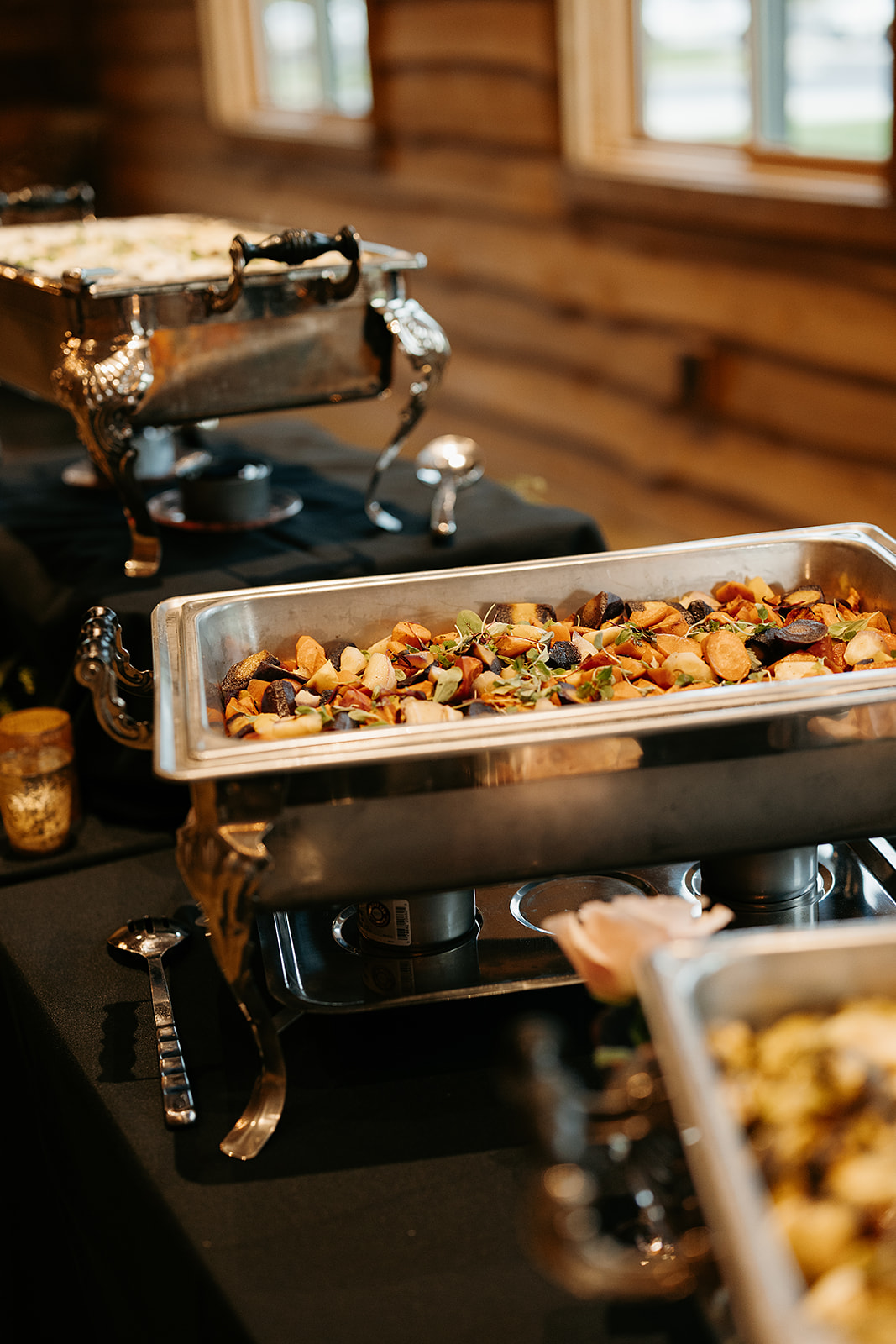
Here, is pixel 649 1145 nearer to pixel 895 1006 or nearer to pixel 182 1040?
pixel 895 1006

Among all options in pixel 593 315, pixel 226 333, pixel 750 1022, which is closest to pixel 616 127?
pixel 593 315

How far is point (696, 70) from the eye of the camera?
2.78 m

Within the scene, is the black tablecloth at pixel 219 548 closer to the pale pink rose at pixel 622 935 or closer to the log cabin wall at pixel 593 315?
the log cabin wall at pixel 593 315

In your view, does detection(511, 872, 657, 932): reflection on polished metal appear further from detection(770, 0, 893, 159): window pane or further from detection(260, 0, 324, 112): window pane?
detection(260, 0, 324, 112): window pane

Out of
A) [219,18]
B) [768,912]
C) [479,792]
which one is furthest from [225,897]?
[219,18]

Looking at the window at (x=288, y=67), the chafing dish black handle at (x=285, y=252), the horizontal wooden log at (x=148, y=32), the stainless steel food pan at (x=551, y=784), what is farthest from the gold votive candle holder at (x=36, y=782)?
the horizontal wooden log at (x=148, y=32)

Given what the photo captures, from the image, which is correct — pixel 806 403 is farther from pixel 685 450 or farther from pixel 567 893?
pixel 567 893

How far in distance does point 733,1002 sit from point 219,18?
15.1 feet

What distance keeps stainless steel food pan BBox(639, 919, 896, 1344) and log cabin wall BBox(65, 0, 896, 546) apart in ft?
5.20

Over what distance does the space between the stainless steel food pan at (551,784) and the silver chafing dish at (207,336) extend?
692 mm

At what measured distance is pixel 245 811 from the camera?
0.75 m

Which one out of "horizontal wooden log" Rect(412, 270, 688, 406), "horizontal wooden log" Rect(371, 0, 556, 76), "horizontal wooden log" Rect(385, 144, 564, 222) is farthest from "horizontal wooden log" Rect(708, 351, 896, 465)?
"horizontal wooden log" Rect(371, 0, 556, 76)

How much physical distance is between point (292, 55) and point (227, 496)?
331 cm

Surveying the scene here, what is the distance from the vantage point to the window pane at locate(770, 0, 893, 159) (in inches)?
95.9
